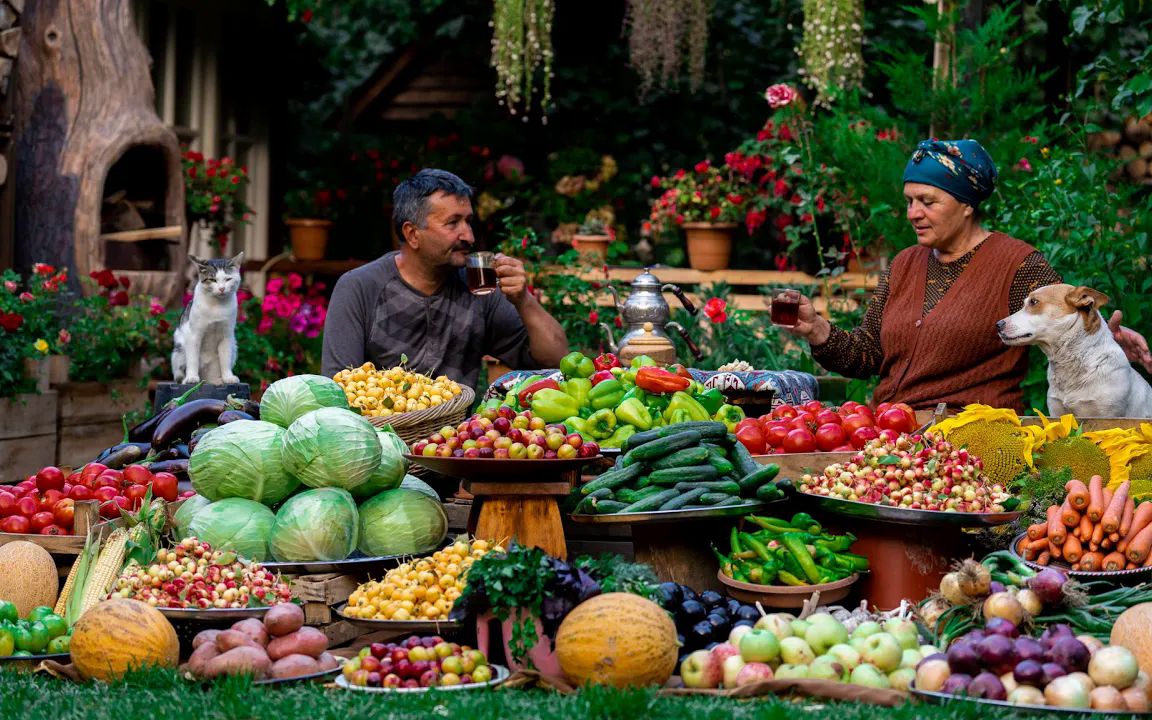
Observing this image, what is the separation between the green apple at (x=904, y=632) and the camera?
14.2 ft

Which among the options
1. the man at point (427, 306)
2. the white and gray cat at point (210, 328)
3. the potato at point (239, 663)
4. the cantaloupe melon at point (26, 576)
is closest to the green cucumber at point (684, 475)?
the potato at point (239, 663)

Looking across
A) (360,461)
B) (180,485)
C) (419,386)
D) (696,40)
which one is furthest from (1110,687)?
(696,40)

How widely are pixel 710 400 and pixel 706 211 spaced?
5115 mm

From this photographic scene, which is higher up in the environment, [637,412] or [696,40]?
[696,40]

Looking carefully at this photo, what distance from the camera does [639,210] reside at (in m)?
11.8

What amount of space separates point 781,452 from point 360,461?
1559 millimetres

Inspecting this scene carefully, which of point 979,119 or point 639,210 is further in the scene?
point 639,210

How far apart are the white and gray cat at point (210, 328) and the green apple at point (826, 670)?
3.86 meters

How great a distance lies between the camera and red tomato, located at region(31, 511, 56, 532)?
17.1ft

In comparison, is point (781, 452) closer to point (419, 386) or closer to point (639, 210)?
point (419, 386)

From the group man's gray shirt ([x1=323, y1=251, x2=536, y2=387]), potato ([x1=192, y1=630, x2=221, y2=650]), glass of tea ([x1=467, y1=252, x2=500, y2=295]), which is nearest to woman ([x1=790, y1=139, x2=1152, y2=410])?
glass of tea ([x1=467, y1=252, x2=500, y2=295])

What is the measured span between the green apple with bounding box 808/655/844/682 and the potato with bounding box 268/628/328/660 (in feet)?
4.81

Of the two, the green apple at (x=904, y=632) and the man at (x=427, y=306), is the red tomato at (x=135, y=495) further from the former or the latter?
the green apple at (x=904, y=632)

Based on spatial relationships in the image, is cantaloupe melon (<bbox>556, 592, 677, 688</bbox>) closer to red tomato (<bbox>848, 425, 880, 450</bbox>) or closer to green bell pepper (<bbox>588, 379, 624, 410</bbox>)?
green bell pepper (<bbox>588, 379, 624, 410</bbox>)
